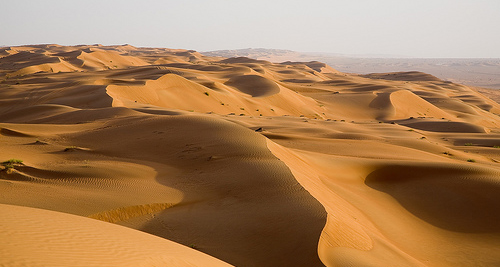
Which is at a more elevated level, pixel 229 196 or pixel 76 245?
pixel 76 245

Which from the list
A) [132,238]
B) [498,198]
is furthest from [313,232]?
[498,198]

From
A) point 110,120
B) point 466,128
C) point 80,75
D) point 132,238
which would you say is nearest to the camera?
point 132,238

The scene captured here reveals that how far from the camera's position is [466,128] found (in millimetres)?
25625

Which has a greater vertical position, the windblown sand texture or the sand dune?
the sand dune

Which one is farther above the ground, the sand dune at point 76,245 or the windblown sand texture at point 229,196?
the sand dune at point 76,245

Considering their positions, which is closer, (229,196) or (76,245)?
(76,245)

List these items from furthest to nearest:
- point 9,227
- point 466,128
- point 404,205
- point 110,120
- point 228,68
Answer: point 228,68 < point 466,128 < point 110,120 < point 404,205 < point 9,227

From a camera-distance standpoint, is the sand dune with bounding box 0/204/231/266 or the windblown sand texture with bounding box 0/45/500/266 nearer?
the sand dune with bounding box 0/204/231/266

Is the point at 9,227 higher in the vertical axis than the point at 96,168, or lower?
higher

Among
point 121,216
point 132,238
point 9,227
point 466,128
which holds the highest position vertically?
point 9,227

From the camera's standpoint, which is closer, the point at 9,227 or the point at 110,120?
the point at 9,227

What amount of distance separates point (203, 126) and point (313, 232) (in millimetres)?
6848

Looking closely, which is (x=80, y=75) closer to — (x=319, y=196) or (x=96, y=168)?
(x=96, y=168)

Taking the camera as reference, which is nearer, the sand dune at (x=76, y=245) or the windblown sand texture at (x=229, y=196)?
the sand dune at (x=76, y=245)
